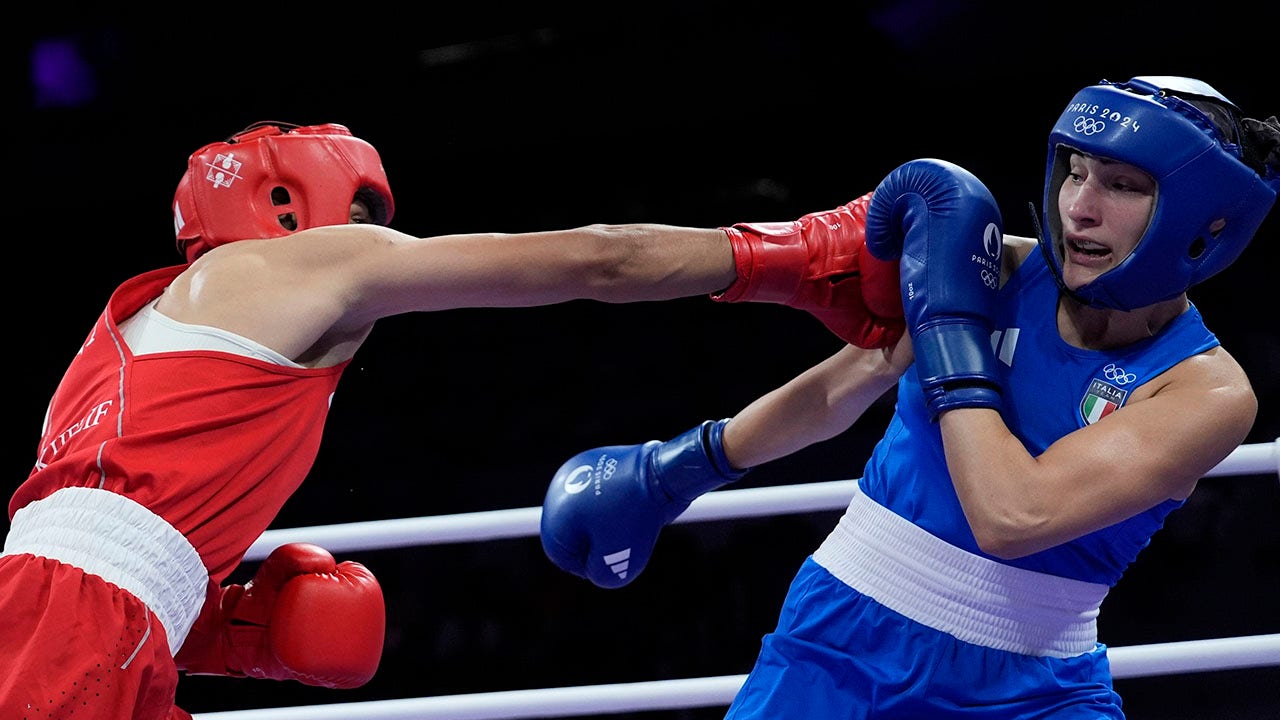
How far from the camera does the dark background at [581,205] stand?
4.68 m

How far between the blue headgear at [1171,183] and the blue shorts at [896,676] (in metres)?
0.52

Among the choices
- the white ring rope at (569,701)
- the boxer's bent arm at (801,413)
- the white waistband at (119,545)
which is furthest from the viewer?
the white ring rope at (569,701)

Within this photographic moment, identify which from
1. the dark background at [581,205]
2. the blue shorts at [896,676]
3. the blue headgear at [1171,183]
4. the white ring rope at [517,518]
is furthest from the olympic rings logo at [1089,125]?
the dark background at [581,205]

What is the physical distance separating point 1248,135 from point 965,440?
1.93 ft

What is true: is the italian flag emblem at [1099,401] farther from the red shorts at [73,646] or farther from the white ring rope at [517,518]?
the red shorts at [73,646]

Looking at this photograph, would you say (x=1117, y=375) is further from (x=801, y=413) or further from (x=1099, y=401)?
(x=801, y=413)

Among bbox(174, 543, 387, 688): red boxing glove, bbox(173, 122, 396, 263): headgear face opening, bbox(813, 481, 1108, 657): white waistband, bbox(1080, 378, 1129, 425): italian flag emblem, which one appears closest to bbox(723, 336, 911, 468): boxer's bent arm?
bbox(813, 481, 1108, 657): white waistband

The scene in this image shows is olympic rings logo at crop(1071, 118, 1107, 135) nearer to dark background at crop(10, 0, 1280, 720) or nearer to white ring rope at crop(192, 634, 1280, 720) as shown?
white ring rope at crop(192, 634, 1280, 720)

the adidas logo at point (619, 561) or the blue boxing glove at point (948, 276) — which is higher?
the blue boxing glove at point (948, 276)

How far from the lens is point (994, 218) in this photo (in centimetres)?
182

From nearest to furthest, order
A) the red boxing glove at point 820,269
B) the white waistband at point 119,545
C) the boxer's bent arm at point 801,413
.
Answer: the white waistband at point 119,545, the red boxing glove at point 820,269, the boxer's bent arm at point 801,413

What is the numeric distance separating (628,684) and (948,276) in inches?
44.2

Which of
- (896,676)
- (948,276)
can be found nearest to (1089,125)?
(948,276)

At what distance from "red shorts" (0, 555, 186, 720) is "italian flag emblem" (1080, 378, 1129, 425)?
1304mm
